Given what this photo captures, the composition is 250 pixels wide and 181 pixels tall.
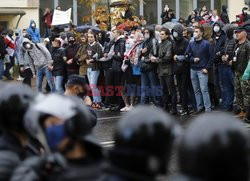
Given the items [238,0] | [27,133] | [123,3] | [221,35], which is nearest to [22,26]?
[123,3]

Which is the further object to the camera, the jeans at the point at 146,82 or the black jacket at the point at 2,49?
the black jacket at the point at 2,49

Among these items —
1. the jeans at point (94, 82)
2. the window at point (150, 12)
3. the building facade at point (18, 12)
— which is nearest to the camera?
the jeans at point (94, 82)

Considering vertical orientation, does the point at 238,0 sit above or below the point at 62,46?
above

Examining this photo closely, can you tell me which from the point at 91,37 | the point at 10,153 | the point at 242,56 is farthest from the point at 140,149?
the point at 91,37

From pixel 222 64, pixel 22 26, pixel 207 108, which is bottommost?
pixel 207 108

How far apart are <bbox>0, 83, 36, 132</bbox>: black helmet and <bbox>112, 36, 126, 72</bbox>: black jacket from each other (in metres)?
10.5

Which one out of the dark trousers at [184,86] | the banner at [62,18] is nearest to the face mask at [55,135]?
the dark trousers at [184,86]

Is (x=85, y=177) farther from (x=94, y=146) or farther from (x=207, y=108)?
(x=207, y=108)

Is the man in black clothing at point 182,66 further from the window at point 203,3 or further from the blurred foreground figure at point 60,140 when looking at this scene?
the window at point 203,3

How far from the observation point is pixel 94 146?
2750 mm

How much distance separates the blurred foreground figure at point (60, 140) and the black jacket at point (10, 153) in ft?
0.30

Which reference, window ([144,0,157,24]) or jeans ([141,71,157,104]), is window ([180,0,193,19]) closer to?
window ([144,0,157,24])

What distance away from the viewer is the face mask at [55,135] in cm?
280

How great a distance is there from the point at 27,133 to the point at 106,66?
11.0 m
